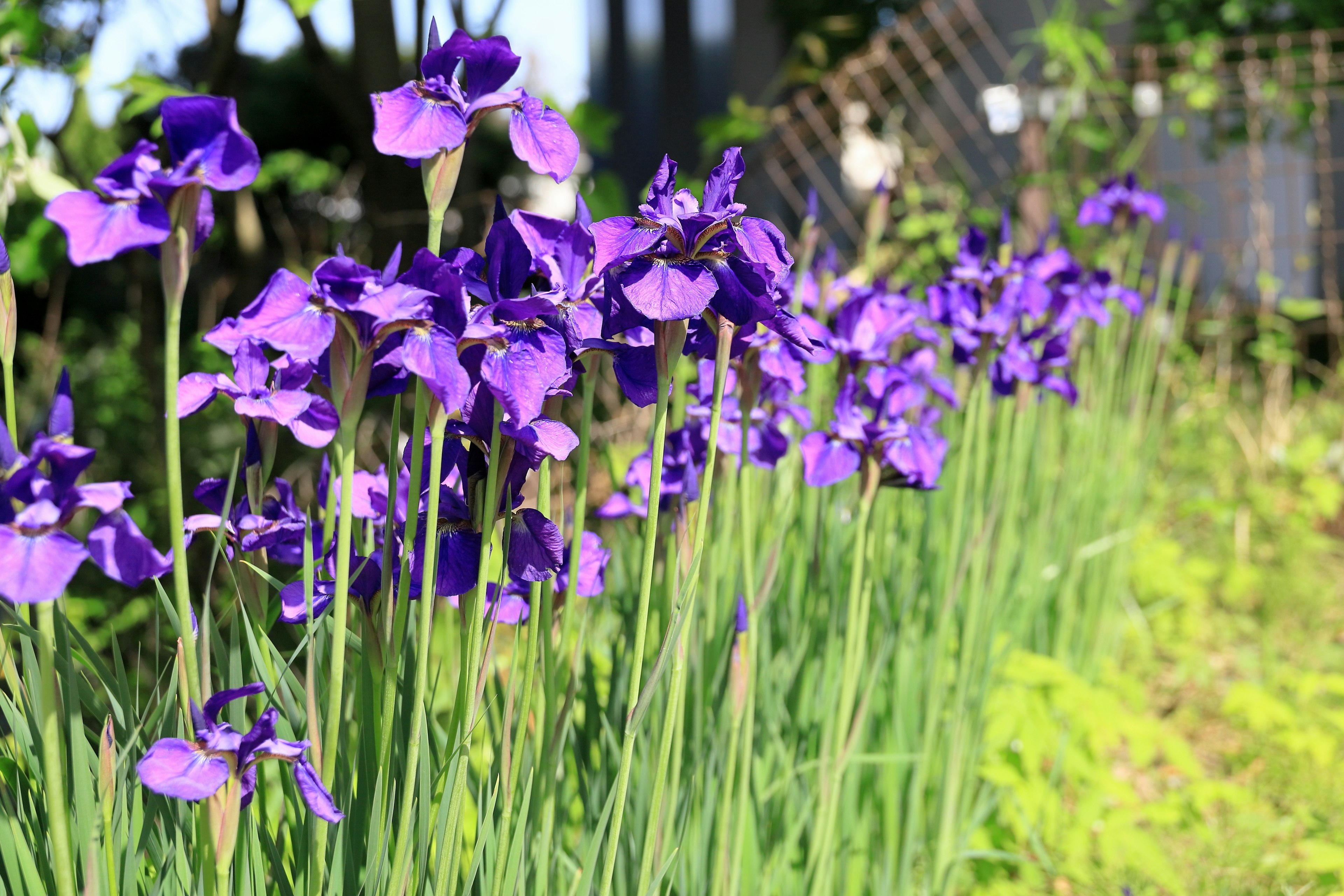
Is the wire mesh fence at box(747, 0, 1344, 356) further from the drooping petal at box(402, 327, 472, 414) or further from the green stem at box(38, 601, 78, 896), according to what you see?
the green stem at box(38, 601, 78, 896)

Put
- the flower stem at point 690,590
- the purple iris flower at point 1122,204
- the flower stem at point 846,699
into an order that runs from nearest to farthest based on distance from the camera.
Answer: the flower stem at point 690,590, the flower stem at point 846,699, the purple iris flower at point 1122,204

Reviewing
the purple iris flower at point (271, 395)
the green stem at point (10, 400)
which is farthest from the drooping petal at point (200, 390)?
the green stem at point (10, 400)

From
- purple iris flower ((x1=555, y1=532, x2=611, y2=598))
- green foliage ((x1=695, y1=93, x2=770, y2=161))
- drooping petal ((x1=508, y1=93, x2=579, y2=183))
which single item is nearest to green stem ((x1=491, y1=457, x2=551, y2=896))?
purple iris flower ((x1=555, y1=532, x2=611, y2=598))

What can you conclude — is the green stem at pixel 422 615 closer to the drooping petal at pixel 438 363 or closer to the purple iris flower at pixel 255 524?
the drooping petal at pixel 438 363

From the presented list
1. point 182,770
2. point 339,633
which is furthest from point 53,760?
point 339,633

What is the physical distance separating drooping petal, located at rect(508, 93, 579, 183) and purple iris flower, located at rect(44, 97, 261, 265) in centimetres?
19

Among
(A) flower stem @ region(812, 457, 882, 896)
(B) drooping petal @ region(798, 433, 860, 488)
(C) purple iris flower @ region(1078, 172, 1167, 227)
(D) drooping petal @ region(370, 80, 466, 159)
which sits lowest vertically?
(A) flower stem @ region(812, 457, 882, 896)

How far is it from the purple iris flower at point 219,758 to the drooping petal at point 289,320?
24cm

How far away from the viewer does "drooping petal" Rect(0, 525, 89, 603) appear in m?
0.57

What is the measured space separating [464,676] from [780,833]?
725mm

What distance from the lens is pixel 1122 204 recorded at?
2859 mm

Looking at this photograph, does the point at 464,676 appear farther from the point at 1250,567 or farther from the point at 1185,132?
the point at 1185,132

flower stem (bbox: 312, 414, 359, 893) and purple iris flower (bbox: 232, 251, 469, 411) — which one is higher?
purple iris flower (bbox: 232, 251, 469, 411)

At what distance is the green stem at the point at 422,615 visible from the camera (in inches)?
26.7
